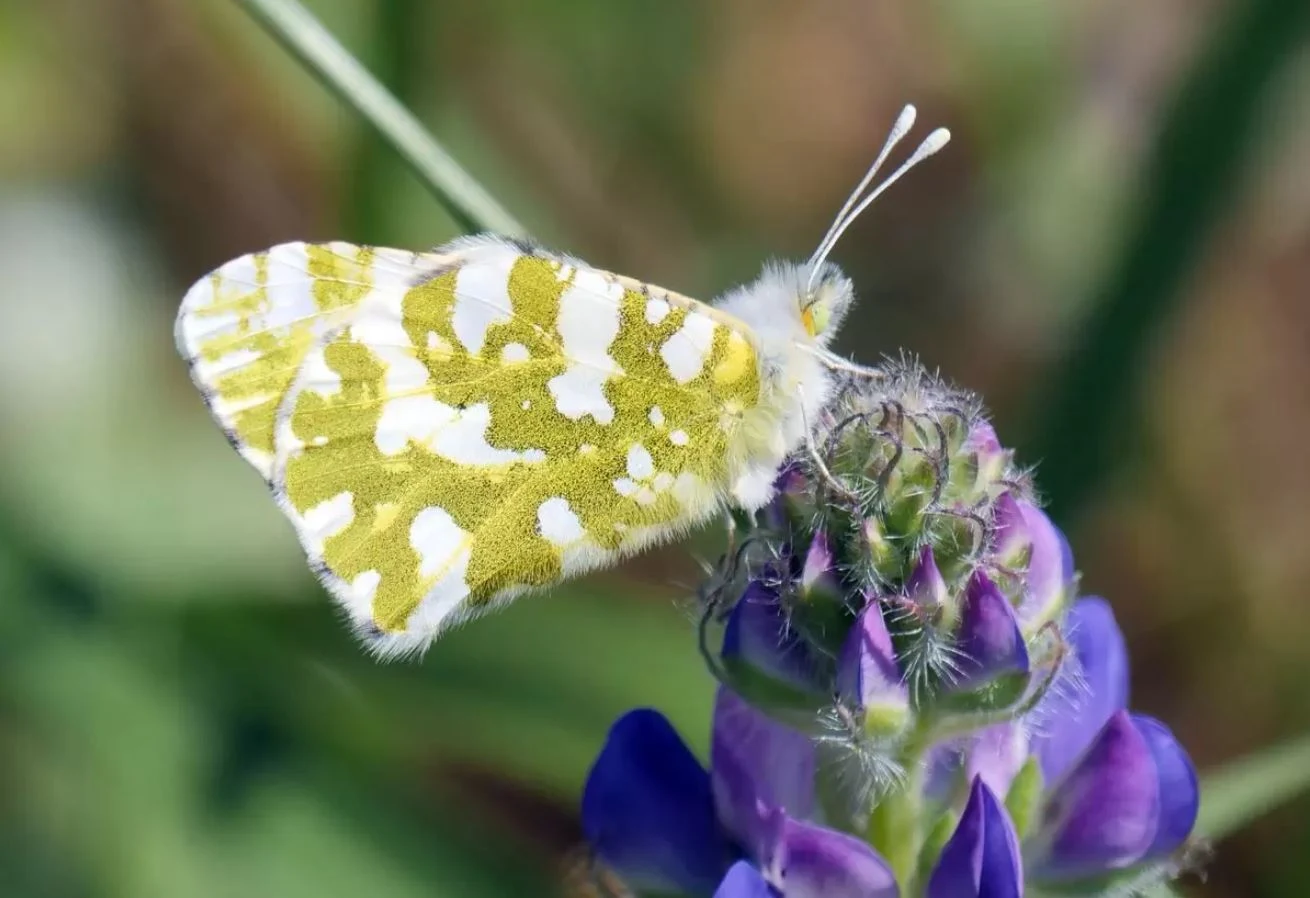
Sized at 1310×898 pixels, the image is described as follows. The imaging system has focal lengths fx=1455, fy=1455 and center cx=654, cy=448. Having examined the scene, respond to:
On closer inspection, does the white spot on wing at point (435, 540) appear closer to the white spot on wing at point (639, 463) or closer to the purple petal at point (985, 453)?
the white spot on wing at point (639, 463)

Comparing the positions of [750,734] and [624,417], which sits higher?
[624,417]

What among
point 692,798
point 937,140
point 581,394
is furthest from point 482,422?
point 937,140

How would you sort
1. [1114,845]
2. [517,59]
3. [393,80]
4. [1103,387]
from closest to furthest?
1. [1114,845]
2. [1103,387]
3. [393,80]
4. [517,59]

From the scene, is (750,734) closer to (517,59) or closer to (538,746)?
(538,746)

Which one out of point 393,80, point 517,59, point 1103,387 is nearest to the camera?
point 1103,387

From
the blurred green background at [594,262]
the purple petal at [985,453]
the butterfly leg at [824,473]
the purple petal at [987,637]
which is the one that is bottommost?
the blurred green background at [594,262]

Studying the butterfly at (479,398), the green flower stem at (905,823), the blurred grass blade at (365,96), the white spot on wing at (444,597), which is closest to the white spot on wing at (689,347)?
the butterfly at (479,398)

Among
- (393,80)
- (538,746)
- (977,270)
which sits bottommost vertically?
(538,746)

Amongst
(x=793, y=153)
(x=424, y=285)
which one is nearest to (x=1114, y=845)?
(x=424, y=285)
